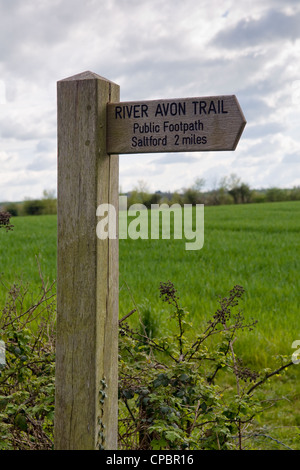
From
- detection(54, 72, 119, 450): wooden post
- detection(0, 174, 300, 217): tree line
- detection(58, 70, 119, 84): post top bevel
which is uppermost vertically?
detection(0, 174, 300, 217): tree line

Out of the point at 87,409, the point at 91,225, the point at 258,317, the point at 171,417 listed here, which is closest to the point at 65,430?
the point at 87,409

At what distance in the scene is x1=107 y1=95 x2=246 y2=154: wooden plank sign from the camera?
2.22m

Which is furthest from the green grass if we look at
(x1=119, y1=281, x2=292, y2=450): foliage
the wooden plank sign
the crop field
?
the wooden plank sign

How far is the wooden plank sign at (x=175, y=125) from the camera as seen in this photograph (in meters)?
2.22

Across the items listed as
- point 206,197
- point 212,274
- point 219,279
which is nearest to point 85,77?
→ point 219,279

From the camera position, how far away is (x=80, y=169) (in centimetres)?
238

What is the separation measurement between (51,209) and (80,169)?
139 feet

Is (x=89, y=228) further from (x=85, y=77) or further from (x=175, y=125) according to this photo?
(x=85, y=77)

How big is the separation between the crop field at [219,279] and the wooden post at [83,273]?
0.68 m

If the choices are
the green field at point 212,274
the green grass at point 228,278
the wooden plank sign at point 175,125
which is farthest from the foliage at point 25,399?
the wooden plank sign at point 175,125

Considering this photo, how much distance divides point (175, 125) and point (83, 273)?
2.69 ft

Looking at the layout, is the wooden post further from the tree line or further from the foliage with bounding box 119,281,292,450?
the tree line

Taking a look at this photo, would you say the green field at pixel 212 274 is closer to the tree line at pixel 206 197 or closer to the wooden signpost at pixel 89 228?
the wooden signpost at pixel 89 228
